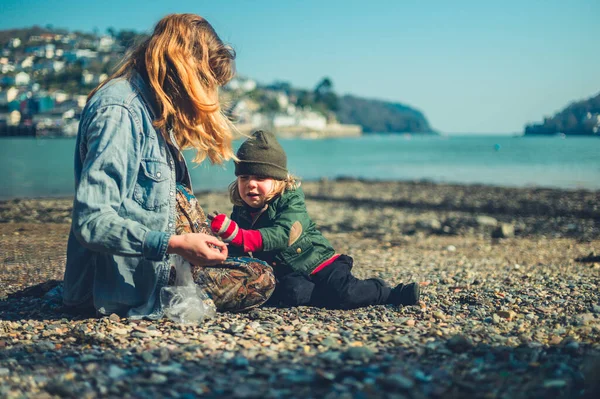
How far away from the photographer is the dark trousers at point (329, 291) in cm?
457

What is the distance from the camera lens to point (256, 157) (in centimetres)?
459

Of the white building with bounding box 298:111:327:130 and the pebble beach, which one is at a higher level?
the white building with bounding box 298:111:327:130

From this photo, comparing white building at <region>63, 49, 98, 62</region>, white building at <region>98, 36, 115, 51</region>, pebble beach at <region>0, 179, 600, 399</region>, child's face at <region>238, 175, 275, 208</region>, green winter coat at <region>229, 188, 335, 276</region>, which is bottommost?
pebble beach at <region>0, 179, 600, 399</region>

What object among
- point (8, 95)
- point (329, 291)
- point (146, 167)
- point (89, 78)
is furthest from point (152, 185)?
point (89, 78)

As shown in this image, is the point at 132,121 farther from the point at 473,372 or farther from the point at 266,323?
the point at 473,372

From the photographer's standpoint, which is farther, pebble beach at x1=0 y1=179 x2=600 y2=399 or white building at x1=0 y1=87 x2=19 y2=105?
white building at x1=0 y1=87 x2=19 y2=105

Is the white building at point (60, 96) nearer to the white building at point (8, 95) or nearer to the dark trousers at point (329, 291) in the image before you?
the white building at point (8, 95)

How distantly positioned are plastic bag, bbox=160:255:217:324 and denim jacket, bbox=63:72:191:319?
0.24ft

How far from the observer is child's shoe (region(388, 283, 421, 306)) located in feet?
15.3

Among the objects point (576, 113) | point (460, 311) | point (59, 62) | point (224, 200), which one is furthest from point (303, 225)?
point (59, 62)

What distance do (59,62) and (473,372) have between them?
239 feet

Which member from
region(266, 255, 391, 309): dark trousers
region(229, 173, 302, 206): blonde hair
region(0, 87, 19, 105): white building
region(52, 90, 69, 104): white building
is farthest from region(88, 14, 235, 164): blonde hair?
region(52, 90, 69, 104): white building

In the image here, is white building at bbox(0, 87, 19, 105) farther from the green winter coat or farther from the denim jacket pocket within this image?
the denim jacket pocket

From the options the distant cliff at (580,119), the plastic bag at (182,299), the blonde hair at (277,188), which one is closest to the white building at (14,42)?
the distant cliff at (580,119)
